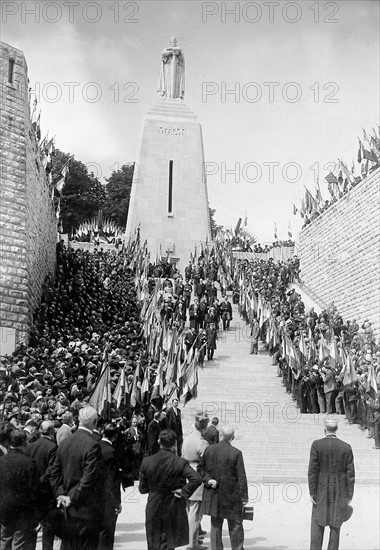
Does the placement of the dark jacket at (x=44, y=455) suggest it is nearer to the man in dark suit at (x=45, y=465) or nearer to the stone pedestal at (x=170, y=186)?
the man in dark suit at (x=45, y=465)

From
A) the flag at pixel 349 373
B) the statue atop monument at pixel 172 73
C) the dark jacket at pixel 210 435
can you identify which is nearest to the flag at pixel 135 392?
the flag at pixel 349 373

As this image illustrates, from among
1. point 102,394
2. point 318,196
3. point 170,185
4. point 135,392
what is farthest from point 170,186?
point 102,394

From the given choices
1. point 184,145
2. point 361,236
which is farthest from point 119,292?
point 184,145

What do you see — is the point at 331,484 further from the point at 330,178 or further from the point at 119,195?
the point at 119,195

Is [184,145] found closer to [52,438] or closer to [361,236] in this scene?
[361,236]

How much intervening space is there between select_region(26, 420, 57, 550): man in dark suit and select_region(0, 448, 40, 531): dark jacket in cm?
7

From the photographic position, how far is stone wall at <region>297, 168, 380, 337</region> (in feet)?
61.5

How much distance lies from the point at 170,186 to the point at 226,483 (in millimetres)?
25926

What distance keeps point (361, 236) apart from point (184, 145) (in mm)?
13585

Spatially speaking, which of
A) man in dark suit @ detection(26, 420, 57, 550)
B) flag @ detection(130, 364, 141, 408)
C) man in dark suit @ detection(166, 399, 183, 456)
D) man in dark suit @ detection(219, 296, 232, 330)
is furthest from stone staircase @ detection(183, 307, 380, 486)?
man in dark suit @ detection(26, 420, 57, 550)

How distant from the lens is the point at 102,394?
37.2ft

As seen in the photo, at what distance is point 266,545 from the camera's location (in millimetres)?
6883

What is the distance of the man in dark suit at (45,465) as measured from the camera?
5.31m

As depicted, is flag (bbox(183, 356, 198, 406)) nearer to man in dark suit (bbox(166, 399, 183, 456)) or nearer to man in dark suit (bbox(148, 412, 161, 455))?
man in dark suit (bbox(166, 399, 183, 456))
